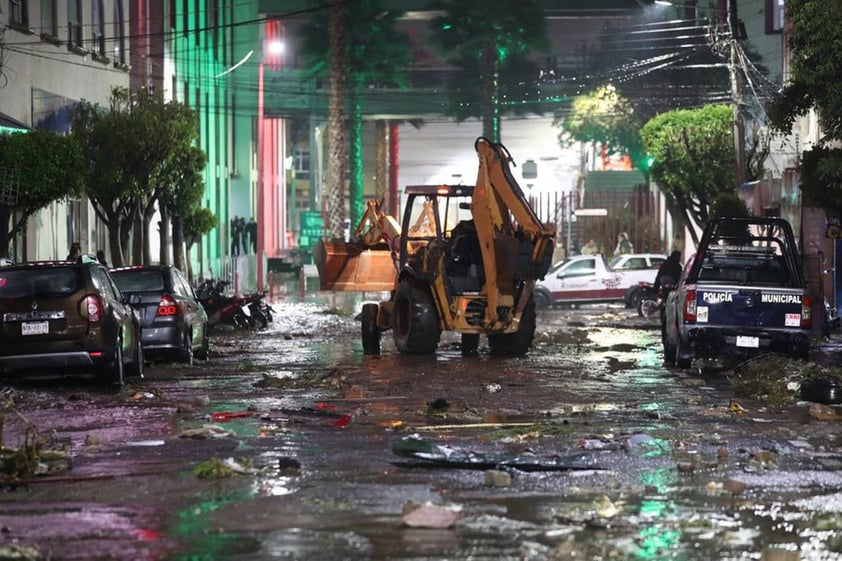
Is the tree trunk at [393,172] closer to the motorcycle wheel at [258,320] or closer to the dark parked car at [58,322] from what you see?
the motorcycle wheel at [258,320]

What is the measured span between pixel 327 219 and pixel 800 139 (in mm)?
24158

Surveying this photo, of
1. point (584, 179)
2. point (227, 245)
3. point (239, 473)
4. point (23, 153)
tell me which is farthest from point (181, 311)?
point (584, 179)

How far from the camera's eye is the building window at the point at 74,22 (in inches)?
1556

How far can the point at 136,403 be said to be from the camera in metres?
16.8

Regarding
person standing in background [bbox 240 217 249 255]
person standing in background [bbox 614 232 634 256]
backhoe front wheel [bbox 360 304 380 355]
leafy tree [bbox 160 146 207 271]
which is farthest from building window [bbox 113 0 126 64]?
person standing in background [bbox 240 217 249 255]

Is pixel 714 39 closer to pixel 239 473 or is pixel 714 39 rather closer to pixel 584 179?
pixel 239 473

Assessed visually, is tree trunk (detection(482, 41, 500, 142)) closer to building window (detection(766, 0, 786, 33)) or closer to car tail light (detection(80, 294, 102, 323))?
building window (detection(766, 0, 786, 33))

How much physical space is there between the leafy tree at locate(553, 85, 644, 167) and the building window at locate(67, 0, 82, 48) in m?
35.2

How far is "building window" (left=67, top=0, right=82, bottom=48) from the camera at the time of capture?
39519mm

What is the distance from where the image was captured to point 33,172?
1072 inches

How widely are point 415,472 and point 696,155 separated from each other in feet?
138

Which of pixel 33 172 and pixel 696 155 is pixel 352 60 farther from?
pixel 33 172

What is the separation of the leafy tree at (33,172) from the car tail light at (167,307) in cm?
563

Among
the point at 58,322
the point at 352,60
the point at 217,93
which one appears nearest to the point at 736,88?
the point at 352,60
